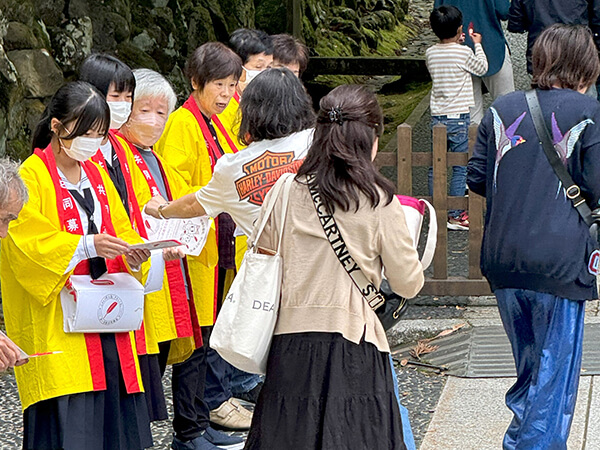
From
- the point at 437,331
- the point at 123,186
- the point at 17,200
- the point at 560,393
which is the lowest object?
the point at 437,331

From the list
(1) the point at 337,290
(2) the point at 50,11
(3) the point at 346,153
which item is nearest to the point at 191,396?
(1) the point at 337,290

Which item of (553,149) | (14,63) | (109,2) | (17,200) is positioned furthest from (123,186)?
(109,2)

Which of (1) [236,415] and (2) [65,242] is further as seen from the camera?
(1) [236,415]

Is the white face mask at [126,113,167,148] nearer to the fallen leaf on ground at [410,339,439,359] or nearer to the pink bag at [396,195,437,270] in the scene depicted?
the pink bag at [396,195,437,270]

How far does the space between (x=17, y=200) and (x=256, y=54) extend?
7.37ft

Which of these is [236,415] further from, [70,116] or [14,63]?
[14,63]

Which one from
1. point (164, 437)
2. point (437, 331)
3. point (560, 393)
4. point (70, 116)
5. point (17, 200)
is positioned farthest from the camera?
point (437, 331)

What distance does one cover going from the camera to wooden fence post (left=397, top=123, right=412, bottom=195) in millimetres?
6152

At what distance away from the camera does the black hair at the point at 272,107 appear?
11.3ft

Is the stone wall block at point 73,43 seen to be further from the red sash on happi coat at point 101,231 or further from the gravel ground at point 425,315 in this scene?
the red sash on happi coat at point 101,231

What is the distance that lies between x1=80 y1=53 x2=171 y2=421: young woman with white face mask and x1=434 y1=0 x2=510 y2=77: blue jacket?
459 centimetres

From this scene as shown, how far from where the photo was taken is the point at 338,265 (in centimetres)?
309

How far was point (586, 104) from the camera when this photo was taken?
11.8 feet

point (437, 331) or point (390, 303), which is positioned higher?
point (390, 303)
